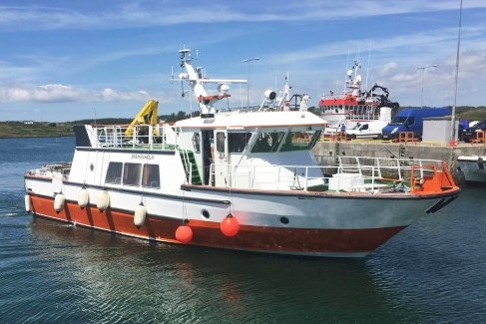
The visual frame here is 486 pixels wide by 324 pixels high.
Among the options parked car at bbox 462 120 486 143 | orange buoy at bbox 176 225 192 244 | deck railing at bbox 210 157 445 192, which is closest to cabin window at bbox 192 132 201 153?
deck railing at bbox 210 157 445 192

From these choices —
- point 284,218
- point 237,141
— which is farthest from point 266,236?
point 237,141

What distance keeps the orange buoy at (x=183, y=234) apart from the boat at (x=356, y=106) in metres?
30.4

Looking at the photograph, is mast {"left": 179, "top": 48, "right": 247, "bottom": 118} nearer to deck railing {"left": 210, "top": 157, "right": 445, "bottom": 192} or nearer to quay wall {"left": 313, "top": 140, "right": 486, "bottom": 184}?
deck railing {"left": 210, "top": 157, "right": 445, "bottom": 192}

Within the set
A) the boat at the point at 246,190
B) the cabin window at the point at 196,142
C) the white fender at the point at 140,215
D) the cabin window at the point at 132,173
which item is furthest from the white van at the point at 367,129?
the white fender at the point at 140,215

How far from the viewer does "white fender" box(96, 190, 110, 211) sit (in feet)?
53.5

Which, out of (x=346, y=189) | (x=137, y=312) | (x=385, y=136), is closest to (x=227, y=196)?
(x=346, y=189)

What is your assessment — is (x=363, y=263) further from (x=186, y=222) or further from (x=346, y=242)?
(x=186, y=222)

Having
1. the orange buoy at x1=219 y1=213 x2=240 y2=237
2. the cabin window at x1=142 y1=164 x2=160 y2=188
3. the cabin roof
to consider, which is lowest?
the orange buoy at x1=219 y1=213 x2=240 y2=237

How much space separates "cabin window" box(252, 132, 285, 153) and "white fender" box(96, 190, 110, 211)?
5.49 m

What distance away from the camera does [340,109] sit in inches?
1756

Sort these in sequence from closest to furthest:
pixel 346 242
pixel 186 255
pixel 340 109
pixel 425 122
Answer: pixel 346 242
pixel 186 255
pixel 425 122
pixel 340 109

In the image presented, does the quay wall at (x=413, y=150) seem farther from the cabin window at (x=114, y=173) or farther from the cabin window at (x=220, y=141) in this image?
the cabin window at (x=220, y=141)

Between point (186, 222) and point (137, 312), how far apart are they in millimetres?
3968

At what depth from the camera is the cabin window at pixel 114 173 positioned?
54.0 ft
